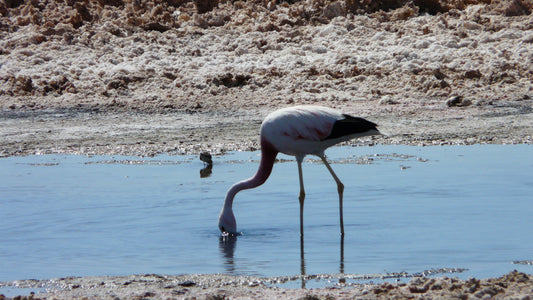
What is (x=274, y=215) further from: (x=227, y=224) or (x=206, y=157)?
(x=206, y=157)

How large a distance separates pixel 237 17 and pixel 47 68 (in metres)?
3.84

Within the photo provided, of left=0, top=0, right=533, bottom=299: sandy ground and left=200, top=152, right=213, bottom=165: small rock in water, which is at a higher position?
left=0, top=0, right=533, bottom=299: sandy ground

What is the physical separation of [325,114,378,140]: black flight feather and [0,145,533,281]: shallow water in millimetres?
795

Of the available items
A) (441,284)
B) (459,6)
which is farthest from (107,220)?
(459,6)

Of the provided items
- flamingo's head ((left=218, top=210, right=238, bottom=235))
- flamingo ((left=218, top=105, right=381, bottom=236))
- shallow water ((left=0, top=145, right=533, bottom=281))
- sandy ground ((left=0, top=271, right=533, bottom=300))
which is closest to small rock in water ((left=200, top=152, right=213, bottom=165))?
shallow water ((left=0, top=145, right=533, bottom=281))

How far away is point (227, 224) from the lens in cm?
763

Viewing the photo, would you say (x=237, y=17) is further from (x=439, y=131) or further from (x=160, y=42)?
(x=439, y=131)

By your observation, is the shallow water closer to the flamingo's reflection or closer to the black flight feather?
the flamingo's reflection

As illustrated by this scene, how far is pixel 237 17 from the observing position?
18734mm

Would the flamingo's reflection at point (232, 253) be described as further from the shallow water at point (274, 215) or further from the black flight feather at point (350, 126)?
the black flight feather at point (350, 126)

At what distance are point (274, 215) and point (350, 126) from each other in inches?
49.6

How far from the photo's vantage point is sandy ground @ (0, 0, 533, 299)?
1338 cm

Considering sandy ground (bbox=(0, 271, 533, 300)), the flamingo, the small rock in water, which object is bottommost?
sandy ground (bbox=(0, 271, 533, 300))

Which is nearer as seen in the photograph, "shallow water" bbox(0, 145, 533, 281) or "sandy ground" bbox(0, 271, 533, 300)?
"sandy ground" bbox(0, 271, 533, 300)
